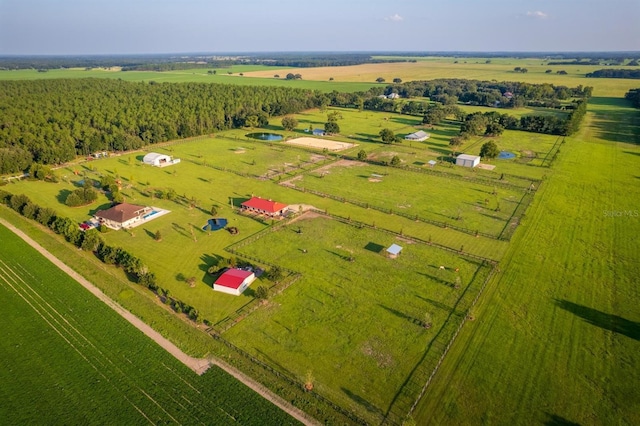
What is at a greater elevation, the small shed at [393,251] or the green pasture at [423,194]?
the small shed at [393,251]

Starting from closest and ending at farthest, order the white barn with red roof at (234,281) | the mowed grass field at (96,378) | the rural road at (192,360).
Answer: the mowed grass field at (96,378), the rural road at (192,360), the white barn with red roof at (234,281)

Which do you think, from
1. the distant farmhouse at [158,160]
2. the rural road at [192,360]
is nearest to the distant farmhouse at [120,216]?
the rural road at [192,360]

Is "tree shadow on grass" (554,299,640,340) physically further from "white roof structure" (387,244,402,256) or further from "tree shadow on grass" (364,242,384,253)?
"tree shadow on grass" (364,242,384,253)

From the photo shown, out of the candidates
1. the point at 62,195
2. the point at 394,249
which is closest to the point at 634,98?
the point at 394,249

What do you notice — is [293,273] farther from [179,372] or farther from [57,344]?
[57,344]

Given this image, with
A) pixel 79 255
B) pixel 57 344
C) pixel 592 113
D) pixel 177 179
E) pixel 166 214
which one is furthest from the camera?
pixel 592 113

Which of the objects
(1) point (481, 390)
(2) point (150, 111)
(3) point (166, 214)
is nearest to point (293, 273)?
(1) point (481, 390)

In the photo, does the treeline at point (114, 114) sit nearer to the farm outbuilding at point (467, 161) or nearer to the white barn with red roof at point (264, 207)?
the white barn with red roof at point (264, 207)
